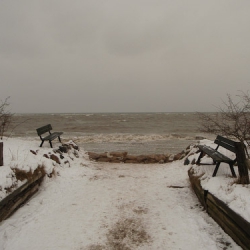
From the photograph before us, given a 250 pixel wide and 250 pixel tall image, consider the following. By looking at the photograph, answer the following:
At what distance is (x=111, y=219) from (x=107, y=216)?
154 mm

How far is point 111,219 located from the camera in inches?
175

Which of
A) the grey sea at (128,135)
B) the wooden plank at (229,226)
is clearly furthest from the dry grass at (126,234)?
the grey sea at (128,135)

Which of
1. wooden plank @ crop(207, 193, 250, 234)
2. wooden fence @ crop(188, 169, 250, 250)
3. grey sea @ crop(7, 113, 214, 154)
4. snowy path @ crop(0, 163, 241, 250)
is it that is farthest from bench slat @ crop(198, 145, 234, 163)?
grey sea @ crop(7, 113, 214, 154)

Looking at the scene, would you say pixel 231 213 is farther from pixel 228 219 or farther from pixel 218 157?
pixel 218 157

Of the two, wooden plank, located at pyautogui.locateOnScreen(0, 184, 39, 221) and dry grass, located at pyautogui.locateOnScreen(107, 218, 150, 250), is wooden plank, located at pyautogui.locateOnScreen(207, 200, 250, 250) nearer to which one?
dry grass, located at pyautogui.locateOnScreen(107, 218, 150, 250)

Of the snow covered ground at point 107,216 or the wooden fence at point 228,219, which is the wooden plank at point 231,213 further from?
the snow covered ground at point 107,216

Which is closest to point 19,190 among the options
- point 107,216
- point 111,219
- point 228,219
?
point 107,216

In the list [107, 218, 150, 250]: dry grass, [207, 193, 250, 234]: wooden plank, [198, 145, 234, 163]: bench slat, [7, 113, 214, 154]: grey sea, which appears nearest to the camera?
[207, 193, 250, 234]: wooden plank

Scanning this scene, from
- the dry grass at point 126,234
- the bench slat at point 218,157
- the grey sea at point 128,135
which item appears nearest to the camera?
the dry grass at point 126,234

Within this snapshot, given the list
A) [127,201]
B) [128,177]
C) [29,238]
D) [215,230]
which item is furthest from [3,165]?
[215,230]

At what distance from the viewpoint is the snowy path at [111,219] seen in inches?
143

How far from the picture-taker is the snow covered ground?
366 cm

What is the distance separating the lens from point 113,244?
3.62 meters

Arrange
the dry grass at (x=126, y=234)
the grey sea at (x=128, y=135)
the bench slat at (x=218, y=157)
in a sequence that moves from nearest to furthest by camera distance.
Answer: the dry grass at (x=126, y=234) < the bench slat at (x=218, y=157) < the grey sea at (x=128, y=135)
